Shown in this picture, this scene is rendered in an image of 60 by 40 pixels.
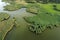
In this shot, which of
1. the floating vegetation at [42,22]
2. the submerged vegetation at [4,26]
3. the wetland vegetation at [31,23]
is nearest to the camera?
the submerged vegetation at [4,26]

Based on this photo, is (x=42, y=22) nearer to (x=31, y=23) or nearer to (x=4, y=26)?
(x=31, y=23)

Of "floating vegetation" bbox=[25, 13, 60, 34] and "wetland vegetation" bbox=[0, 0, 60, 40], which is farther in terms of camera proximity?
"floating vegetation" bbox=[25, 13, 60, 34]

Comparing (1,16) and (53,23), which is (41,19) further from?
(1,16)

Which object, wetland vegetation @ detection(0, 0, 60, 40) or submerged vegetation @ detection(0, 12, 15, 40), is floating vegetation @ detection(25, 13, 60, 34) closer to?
wetland vegetation @ detection(0, 0, 60, 40)

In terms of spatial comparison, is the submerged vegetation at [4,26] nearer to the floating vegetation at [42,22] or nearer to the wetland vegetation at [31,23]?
the wetland vegetation at [31,23]

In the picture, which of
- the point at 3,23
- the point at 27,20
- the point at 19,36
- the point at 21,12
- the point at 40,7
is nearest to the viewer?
the point at 19,36

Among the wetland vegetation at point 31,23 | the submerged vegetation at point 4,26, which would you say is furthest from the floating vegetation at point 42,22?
the submerged vegetation at point 4,26

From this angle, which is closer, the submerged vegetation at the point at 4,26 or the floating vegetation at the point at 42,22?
the submerged vegetation at the point at 4,26

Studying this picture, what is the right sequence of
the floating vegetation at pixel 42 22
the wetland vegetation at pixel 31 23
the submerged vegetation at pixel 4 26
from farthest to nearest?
1. the floating vegetation at pixel 42 22
2. the wetland vegetation at pixel 31 23
3. the submerged vegetation at pixel 4 26

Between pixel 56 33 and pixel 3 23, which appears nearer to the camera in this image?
pixel 56 33

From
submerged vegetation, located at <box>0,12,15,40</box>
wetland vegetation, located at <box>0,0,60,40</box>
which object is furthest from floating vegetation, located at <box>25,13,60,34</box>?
submerged vegetation, located at <box>0,12,15,40</box>

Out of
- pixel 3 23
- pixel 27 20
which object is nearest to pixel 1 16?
pixel 3 23
